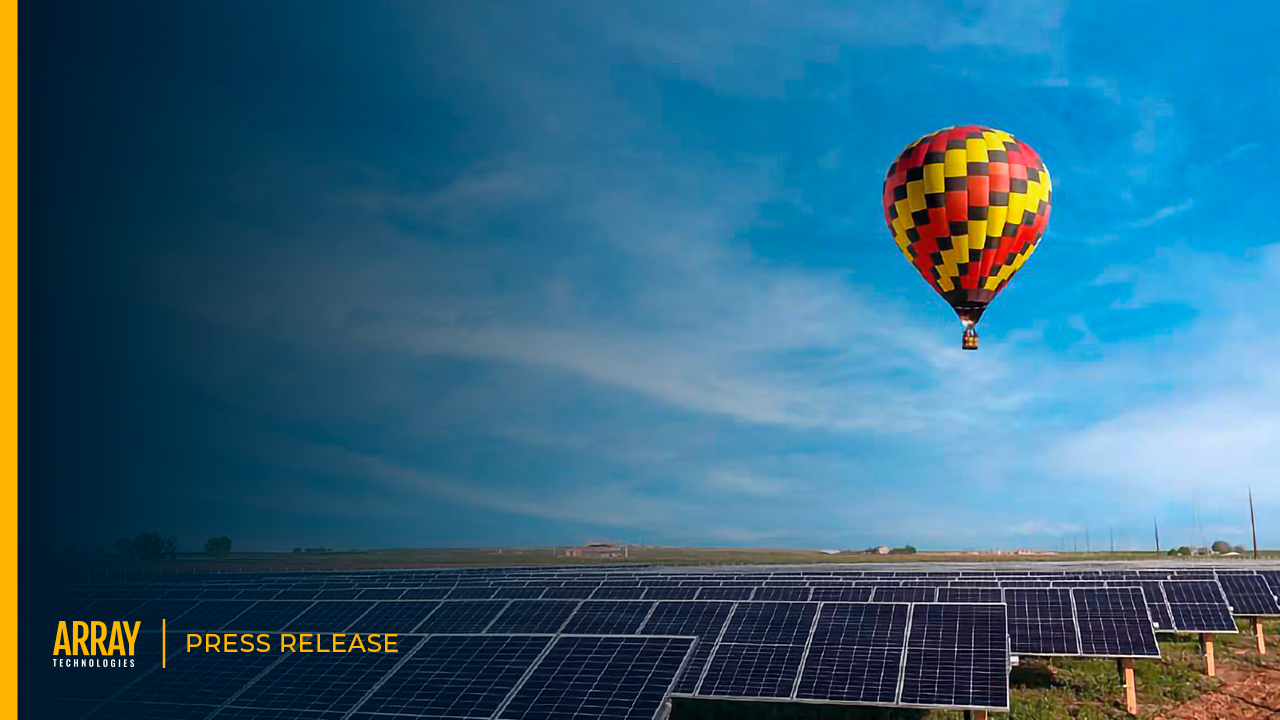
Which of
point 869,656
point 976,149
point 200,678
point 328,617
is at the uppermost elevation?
point 976,149

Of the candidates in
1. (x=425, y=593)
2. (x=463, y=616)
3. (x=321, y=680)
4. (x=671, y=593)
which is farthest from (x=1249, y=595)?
(x=321, y=680)

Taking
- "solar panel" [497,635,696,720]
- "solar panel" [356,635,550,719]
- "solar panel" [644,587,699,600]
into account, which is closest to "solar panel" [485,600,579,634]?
"solar panel" [356,635,550,719]

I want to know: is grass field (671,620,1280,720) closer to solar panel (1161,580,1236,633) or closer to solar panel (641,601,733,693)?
solar panel (1161,580,1236,633)

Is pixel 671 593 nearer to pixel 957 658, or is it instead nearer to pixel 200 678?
pixel 957 658

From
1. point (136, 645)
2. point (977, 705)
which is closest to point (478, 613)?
point (136, 645)

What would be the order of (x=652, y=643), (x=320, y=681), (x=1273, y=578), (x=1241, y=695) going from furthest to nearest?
(x=1273, y=578) < (x=1241, y=695) < (x=320, y=681) < (x=652, y=643)

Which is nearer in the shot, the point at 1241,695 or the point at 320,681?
the point at 320,681

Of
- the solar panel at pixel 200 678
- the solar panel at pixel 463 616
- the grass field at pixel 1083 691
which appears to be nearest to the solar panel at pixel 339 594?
the solar panel at pixel 463 616
